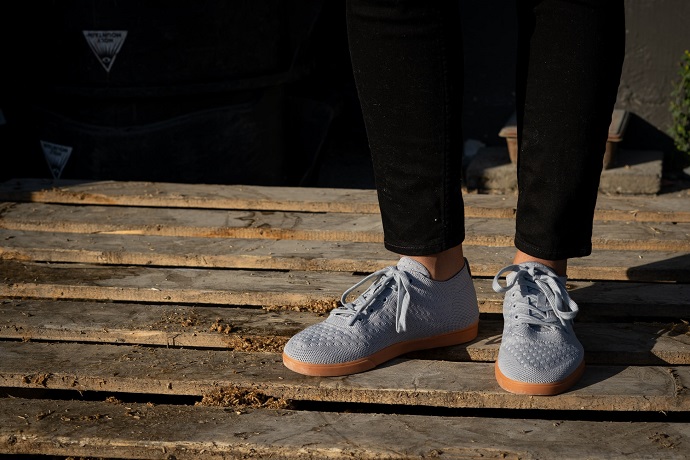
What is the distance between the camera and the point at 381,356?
58.7 inches

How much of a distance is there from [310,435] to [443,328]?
33 cm

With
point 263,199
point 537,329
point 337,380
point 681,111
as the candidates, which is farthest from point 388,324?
point 681,111

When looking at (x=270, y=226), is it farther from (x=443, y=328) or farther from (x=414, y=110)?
(x=414, y=110)

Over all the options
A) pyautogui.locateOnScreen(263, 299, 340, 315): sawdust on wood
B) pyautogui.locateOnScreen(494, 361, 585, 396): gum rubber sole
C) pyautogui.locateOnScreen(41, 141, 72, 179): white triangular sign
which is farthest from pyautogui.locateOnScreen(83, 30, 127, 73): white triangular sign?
pyautogui.locateOnScreen(494, 361, 585, 396): gum rubber sole

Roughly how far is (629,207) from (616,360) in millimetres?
793

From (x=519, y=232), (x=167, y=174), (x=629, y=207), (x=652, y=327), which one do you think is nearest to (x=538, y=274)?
(x=519, y=232)

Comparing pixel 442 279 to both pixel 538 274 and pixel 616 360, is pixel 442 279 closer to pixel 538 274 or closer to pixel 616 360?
pixel 538 274

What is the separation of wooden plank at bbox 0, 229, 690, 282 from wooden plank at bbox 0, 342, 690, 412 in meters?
0.42

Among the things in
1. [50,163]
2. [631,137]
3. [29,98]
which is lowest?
[631,137]

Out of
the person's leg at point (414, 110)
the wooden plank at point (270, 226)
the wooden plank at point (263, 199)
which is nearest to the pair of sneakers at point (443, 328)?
the person's leg at point (414, 110)

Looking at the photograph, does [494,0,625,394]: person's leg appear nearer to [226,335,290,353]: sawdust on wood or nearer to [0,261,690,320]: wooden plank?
[0,261,690,320]: wooden plank

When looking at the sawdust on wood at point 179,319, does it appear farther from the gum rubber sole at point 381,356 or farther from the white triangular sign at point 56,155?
the white triangular sign at point 56,155

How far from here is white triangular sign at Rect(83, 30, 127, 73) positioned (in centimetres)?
260

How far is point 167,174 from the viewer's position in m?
2.72
